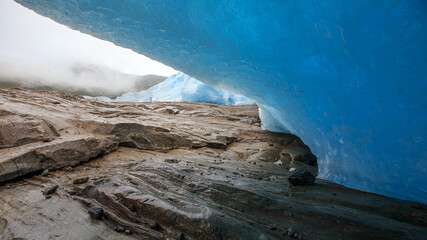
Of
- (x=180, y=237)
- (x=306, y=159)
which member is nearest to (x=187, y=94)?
(x=306, y=159)

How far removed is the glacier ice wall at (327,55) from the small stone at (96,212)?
3.00m

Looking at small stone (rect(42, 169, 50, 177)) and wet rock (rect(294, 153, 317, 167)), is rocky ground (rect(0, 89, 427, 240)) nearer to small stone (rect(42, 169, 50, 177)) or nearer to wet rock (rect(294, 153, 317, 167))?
small stone (rect(42, 169, 50, 177))

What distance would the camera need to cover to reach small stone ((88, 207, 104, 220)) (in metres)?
2.06

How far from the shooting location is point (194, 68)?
4547 mm

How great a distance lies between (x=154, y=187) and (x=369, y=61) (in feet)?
11.6

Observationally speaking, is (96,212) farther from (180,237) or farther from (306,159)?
(306,159)

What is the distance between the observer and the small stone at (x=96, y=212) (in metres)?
2.06

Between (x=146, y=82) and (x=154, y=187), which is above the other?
(x=146, y=82)

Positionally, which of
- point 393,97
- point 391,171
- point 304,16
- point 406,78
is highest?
point 304,16

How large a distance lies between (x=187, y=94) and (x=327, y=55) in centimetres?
1279

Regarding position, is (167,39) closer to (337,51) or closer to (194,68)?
(194,68)

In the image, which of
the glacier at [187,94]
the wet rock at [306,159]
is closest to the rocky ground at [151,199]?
the wet rock at [306,159]

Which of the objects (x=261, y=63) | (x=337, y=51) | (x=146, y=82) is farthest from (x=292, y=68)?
(x=146, y=82)

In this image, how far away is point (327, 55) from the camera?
3004 millimetres
